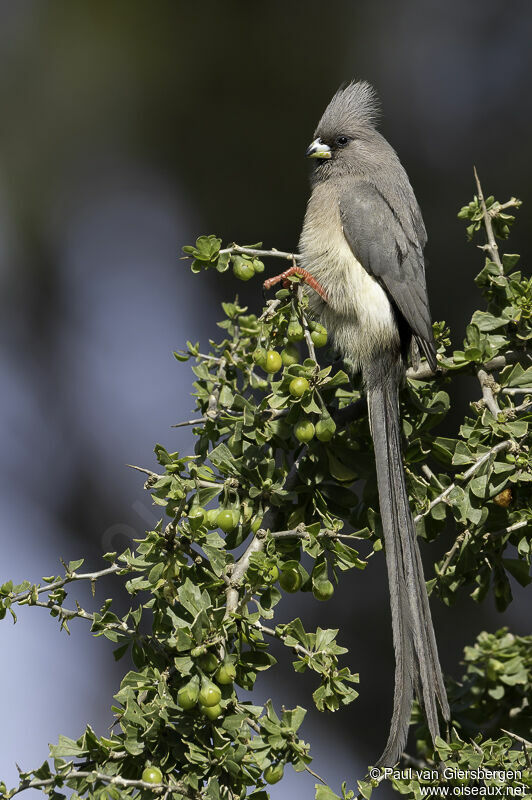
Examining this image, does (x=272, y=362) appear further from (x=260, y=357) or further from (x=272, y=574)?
(x=272, y=574)

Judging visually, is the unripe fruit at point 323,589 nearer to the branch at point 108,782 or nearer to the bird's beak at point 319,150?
the branch at point 108,782

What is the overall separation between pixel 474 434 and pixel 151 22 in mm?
2076

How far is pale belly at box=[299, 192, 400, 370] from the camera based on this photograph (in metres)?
1.71

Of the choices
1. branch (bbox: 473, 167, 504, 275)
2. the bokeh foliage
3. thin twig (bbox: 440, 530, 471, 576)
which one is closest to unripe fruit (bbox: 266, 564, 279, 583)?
the bokeh foliage

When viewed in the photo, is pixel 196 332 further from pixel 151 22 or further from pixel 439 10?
pixel 439 10

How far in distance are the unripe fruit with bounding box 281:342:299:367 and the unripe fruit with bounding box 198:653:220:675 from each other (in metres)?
0.45

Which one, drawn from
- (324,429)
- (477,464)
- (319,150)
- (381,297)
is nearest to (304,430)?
(324,429)

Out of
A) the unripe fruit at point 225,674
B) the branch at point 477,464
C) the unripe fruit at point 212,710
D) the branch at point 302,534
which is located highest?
the branch at point 477,464

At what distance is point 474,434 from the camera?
118 centimetres

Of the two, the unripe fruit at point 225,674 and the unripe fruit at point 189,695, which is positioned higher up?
the unripe fruit at point 225,674

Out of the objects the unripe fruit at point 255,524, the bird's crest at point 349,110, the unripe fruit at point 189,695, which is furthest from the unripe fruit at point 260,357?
the bird's crest at point 349,110

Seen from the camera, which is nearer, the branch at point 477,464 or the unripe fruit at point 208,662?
the unripe fruit at point 208,662

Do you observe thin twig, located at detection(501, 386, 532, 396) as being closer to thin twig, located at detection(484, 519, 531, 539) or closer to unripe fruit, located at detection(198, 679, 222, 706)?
thin twig, located at detection(484, 519, 531, 539)

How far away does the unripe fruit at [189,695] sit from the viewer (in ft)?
3.12
